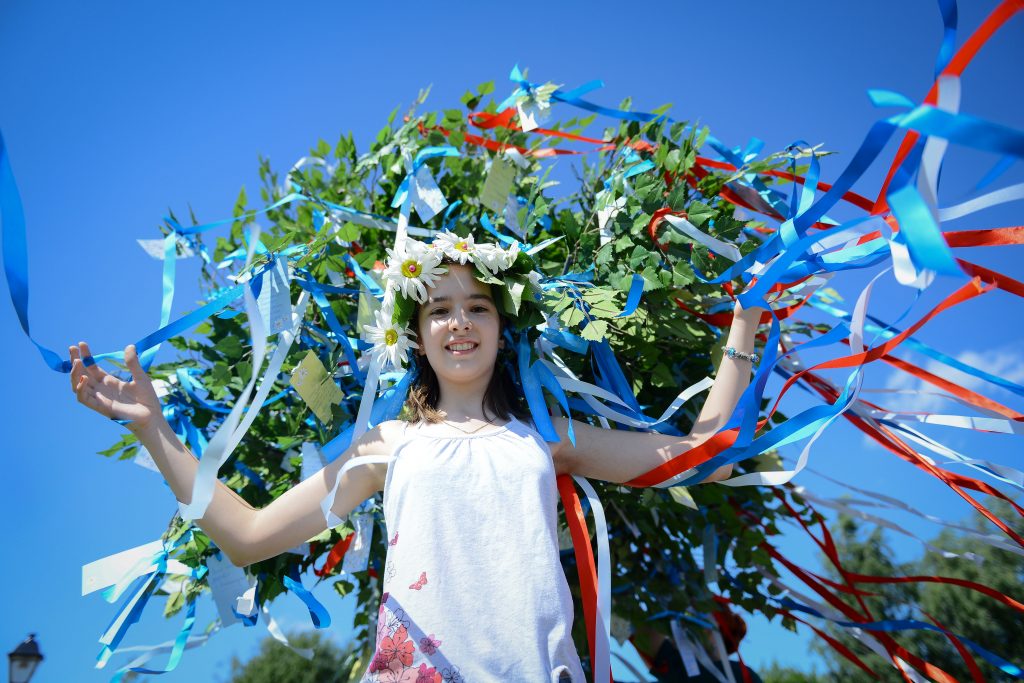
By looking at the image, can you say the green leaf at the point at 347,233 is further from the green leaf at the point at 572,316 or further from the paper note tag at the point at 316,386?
the green leaf at the point at 572,316

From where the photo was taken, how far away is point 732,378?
72.2 inches

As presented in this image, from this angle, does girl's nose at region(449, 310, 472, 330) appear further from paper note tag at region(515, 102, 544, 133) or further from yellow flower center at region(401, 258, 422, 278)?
paper note tag at region(515, 102, 544, 133)

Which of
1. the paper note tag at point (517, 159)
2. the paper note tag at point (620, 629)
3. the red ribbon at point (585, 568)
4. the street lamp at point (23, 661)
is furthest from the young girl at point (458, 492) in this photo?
the street lamp at point (23, 661)

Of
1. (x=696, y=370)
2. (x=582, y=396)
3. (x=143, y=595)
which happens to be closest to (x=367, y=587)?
(x=143, y=595)

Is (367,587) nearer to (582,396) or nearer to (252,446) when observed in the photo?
(252,446)

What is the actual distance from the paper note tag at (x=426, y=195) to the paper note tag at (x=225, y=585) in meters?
1.17

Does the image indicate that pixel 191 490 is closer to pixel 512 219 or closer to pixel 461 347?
pixel 461 347

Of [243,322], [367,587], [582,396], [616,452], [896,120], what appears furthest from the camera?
[367,587]

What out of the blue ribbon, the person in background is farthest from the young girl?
the person in background

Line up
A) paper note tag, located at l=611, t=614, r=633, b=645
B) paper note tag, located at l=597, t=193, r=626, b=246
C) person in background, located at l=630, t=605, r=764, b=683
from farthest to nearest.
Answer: person in background, located at l=630, t=605, r=764, b=683 < paper note tag, located at l=611, t=614, r=633, b=645 < paper note tag, located at l=597, t=193, r=626, b=246

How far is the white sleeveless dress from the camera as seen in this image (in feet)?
4.65

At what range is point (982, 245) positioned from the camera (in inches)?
56.1

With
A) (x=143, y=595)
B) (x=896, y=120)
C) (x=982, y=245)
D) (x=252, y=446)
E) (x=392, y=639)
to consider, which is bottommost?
(x=143, y=595)

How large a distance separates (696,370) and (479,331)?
0.92 m
